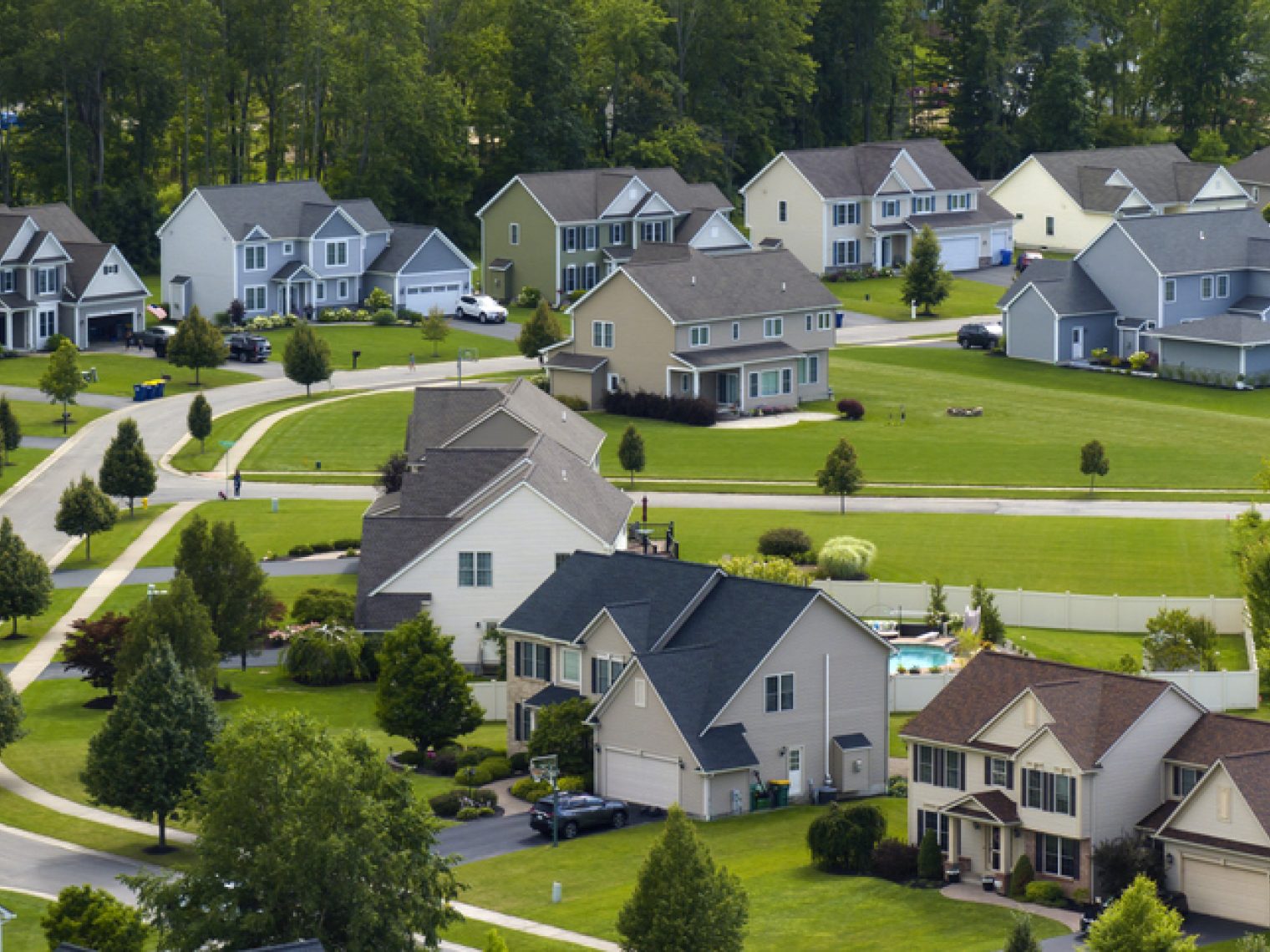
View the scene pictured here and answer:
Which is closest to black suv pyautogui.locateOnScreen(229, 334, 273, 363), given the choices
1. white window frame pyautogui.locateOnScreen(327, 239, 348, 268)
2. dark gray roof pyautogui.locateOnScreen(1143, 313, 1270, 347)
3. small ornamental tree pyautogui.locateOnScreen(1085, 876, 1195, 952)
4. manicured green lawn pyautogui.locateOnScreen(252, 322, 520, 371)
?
manicured green lawn pyautogui.locateOnScreen(252, 322, 520, 371)

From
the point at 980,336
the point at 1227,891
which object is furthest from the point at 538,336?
the point at 1227,891

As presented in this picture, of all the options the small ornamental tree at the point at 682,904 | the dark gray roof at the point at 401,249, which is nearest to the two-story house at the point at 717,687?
the small ornamental tree at the point at 682,904

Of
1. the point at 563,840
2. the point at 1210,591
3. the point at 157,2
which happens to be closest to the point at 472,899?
the point at 563,840

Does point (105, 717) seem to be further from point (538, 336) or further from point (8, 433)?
point (538, 336)

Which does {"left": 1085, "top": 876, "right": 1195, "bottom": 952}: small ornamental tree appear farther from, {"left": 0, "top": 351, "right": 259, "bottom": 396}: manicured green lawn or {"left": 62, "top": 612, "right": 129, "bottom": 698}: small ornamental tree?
{"left": 0, "top": 351, "right": 259, "bottom": 396}: manicured green lawn

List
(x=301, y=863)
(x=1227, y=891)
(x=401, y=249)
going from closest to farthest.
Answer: (x=301, y=863) < (x=1227, y=891) < (x=401, y=249)

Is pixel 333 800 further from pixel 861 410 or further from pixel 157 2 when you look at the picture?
pixel 157 2

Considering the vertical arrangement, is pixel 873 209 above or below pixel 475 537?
above
